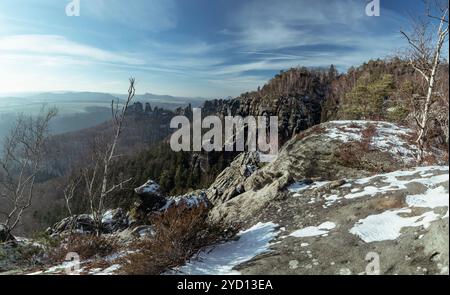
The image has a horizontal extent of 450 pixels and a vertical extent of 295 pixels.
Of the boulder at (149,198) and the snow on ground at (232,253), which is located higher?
the snow on ground at (232,253)

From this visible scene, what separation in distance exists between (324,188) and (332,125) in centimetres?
1200

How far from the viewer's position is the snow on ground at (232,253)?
7.73m

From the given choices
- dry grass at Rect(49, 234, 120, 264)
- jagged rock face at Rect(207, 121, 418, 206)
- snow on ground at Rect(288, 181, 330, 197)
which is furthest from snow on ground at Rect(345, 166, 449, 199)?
dry grass at Rect(49, 234, 120, 264)

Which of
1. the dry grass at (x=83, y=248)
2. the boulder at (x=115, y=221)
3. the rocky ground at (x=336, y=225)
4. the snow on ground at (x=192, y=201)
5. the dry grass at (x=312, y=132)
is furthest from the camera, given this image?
the boulder at (x=115, y=221)

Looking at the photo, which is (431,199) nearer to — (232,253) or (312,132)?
(232,253)

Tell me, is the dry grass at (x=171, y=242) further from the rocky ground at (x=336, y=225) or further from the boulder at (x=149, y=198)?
the boulder at (x=149, y=198)

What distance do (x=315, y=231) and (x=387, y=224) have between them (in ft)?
6.01

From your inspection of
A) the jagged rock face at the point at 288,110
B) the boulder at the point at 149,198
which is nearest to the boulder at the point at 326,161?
the boulder at the point at 149,198

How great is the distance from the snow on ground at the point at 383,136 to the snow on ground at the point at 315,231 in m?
9.32

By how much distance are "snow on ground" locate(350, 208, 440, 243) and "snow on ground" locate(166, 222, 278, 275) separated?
2.41 metres
